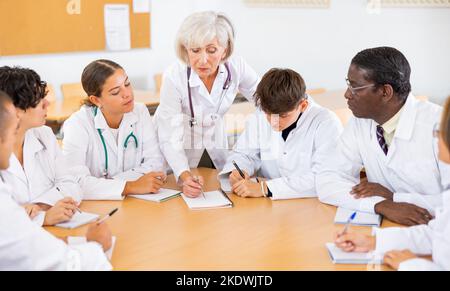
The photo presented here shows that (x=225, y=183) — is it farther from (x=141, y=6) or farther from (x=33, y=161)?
(x=141, y=6)

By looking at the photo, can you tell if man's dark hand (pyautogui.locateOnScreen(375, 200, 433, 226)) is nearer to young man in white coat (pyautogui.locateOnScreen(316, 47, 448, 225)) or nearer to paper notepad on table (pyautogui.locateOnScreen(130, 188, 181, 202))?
young man in white coat (pyautogui.locateOnScreen(316, 47, 448, 225))

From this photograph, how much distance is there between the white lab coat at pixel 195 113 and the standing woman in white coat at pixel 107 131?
11cm

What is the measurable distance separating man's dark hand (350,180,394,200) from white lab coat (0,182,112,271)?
3.42ft

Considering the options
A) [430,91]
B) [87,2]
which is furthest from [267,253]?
[87,2]

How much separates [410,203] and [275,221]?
18.6 inches

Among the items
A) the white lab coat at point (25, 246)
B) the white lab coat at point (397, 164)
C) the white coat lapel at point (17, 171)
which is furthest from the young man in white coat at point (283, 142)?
the white lab coat at point (25, 246)

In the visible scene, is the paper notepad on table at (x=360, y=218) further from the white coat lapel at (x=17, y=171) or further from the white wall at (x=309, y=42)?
the white wall at (x=309, y=42)

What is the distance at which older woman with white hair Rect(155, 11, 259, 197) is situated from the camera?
2510 millimetres

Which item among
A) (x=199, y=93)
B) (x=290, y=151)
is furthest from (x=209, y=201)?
(x=199, y=93)

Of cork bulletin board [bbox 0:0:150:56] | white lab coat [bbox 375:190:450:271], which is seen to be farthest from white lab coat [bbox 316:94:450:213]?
cork bulletin board [bbox 0:0:150:56]

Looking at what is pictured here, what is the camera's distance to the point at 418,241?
5.40 feet

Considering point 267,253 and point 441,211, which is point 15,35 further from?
point 441,211

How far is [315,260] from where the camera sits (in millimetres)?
1653

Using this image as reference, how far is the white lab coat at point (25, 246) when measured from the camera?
1.44 meters
